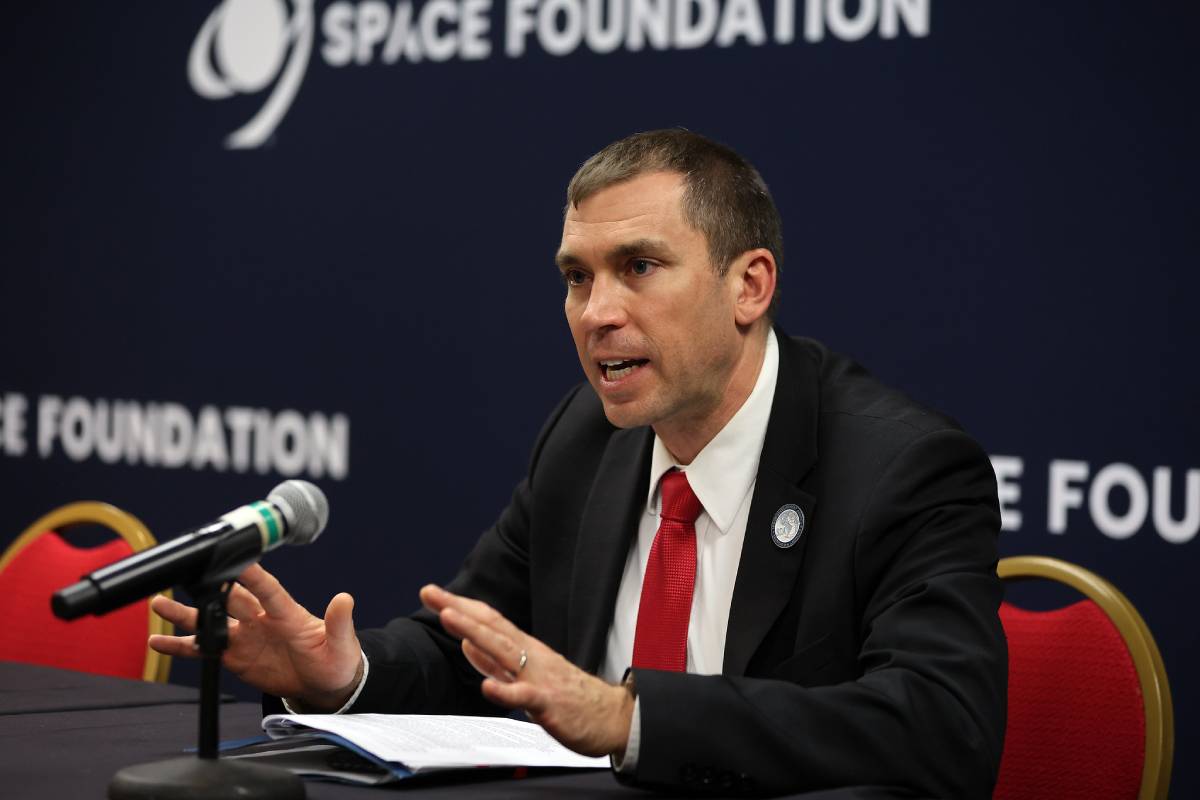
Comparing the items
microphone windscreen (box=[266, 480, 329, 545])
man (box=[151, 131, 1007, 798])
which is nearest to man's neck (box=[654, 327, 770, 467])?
man (box=[151, 131, 1007, 798])

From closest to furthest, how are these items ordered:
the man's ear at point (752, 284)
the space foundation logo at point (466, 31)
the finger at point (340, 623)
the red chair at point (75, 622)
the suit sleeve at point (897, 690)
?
the suit sleeve at point (897, 690) < the finger at point (340, 623) < the man's ear at point (752, 284) < the red chair at point (75, 622) < the space foundation logo at point (466, 31)

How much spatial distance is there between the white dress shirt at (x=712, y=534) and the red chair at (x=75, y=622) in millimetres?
960

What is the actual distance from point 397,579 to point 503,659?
8.80 feet

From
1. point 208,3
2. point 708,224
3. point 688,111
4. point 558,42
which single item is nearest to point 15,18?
point 208,3

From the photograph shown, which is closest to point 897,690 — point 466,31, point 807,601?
point 807,601

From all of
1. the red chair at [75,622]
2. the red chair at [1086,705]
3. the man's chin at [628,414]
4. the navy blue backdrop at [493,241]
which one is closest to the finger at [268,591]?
the man's chin at [628,414]

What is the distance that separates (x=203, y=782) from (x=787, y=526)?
892mm

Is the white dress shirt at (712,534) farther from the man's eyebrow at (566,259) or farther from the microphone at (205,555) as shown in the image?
the microphone at (205,555)

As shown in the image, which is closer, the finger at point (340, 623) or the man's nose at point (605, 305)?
the finger at point (340, 623)

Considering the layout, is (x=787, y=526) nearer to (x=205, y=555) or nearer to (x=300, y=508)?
(x=300, y=508)

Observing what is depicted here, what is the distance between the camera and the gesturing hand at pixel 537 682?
1479 millimetres

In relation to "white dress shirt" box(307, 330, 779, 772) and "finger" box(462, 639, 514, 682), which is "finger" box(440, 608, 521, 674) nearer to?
"finger" box(462, 639, 514, 682)

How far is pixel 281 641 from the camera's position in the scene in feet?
6.06

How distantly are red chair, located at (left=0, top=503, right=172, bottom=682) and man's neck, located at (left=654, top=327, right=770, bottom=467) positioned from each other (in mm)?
1045
